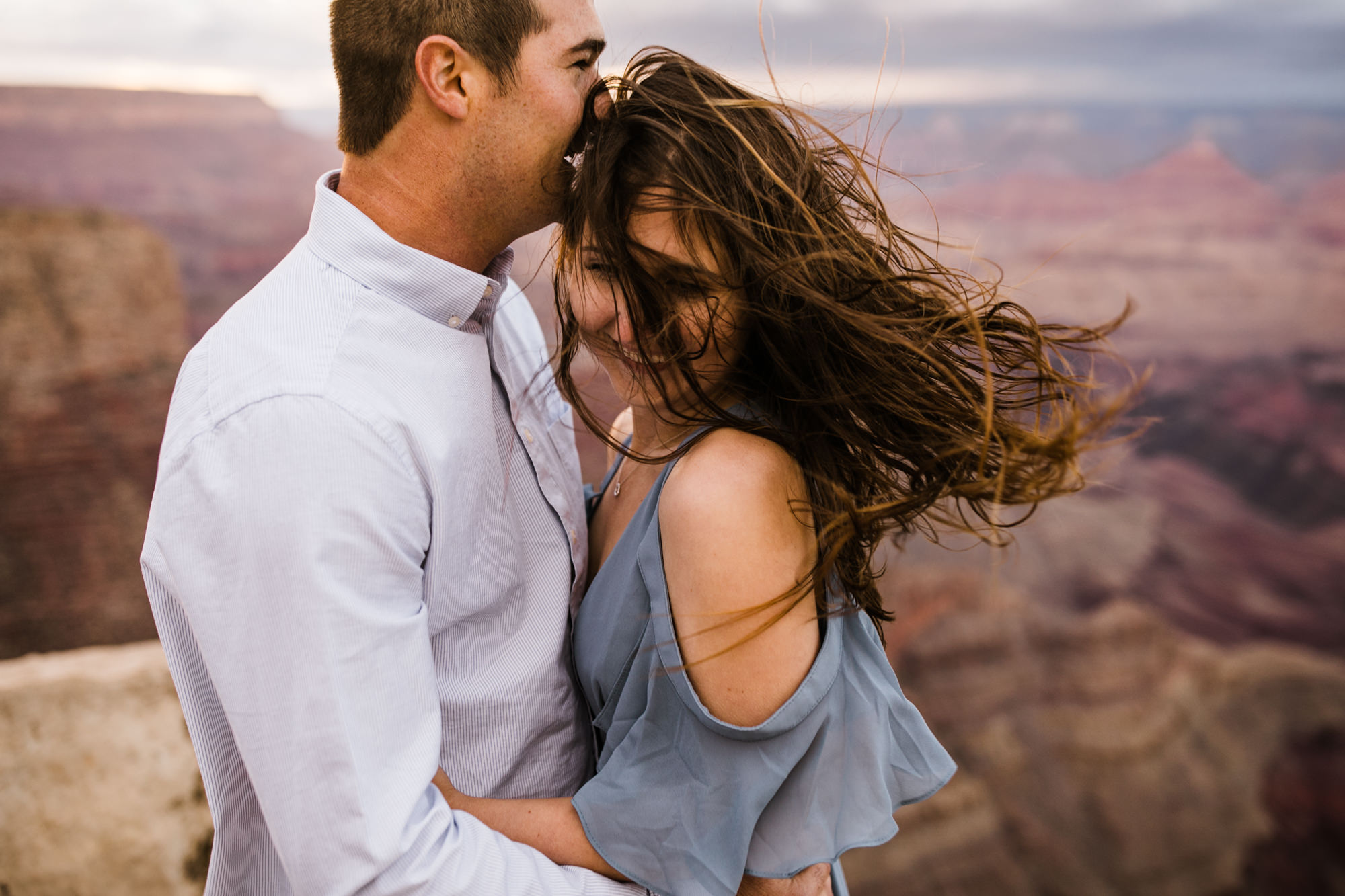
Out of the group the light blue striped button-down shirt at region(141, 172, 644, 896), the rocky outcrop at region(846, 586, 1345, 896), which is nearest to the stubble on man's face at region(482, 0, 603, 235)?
the light blue striped button-down shirt at region(141, 172, 644, 896)

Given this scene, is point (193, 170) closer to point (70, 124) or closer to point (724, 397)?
point (70, 124)

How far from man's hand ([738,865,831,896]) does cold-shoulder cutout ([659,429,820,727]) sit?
23cm

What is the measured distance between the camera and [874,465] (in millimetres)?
986

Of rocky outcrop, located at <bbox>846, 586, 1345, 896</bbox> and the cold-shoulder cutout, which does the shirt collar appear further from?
rocky outcrop, located at <bbox>846, 586, 1345, 896</bbox>

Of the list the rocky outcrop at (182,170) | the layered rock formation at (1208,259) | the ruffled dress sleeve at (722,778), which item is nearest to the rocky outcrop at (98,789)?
the ruffled dress sleeve at (722,778)

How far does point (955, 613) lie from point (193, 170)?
11715 millimetres

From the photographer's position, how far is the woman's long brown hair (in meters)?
0.87

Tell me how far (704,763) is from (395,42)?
0.91 metres

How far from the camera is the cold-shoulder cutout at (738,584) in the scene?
82cm

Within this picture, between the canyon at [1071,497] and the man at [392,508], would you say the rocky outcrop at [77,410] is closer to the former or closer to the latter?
the canyon at [1071,497]

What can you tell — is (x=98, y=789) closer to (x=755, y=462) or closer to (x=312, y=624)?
(x=312, y=624)

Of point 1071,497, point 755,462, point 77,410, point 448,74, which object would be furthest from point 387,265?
point 77,410

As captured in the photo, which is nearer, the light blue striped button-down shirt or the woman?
the light blue striped button-down shirt

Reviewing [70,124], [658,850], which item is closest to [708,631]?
[658,850]
